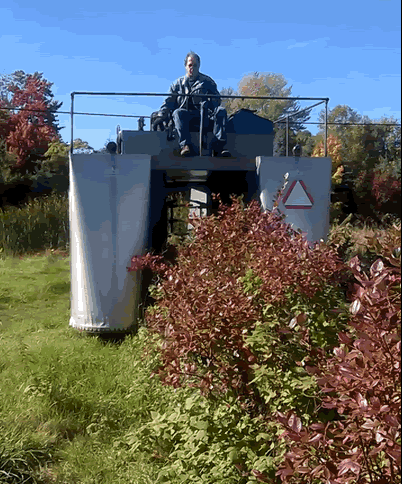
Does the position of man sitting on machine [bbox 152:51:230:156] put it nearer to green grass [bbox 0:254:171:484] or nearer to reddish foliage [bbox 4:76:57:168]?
green grass [bbox 0:254:171:484]

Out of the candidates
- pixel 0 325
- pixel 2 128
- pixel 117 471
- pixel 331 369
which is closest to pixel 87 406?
pixel 117 471

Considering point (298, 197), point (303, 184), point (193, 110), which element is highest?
point (193, 110)

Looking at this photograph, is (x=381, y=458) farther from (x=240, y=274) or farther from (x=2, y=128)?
(x=2, y=128)

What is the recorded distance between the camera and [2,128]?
77.8 feet

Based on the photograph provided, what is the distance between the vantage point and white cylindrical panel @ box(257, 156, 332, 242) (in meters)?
6.38

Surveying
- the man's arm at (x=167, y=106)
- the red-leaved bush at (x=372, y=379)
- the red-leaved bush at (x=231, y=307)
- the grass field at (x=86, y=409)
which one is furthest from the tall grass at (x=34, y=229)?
the red-leaved bush at (x=372, y=379)

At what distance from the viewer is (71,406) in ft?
14.9

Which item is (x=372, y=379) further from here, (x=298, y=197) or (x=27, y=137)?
(x=27, y=137)

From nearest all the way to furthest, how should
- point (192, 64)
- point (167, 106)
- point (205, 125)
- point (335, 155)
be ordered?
1. point (205, 125)
2. point (192, 64)
3. point (167, 106)
4. point (335, 155)

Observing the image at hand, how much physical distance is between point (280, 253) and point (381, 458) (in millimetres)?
1168

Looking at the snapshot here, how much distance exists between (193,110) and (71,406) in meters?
4.55

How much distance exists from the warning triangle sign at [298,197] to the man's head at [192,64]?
2.36 meters

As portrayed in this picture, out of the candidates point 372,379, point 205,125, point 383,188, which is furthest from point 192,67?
point 383,188

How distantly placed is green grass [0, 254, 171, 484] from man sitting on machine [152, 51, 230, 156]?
8.84 ft
